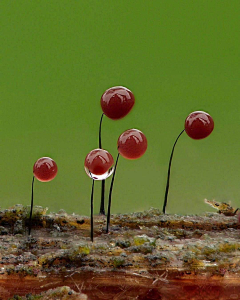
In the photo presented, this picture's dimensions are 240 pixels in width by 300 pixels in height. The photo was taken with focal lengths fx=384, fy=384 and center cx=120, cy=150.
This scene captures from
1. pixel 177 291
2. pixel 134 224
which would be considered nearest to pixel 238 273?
pixel 177 291

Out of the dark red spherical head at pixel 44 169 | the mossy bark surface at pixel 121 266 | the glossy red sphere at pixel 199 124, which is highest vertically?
the glossy red sphere at pixel 199 124

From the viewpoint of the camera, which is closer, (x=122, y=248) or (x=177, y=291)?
(x=177, y=291)

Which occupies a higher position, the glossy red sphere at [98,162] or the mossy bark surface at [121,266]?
the glossy red sphere at [98,162]

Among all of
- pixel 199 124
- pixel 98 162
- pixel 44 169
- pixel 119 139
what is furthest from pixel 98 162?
pixel 199 124

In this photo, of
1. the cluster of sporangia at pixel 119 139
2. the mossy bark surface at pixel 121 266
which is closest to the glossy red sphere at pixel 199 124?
the cluster of sporangia at pixel 119 139

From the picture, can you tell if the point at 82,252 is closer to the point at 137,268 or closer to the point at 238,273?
the point at 137,268

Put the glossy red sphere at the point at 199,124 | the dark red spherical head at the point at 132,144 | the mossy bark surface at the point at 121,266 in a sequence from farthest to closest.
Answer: the glossy red sphere at the point at 199,124 → the dark red spherical head at the point at 132,144 → the mossy bark surface at the point at 121,266

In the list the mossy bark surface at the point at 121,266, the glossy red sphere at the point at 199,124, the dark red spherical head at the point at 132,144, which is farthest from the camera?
the glossy red sphere at the point at 199,124

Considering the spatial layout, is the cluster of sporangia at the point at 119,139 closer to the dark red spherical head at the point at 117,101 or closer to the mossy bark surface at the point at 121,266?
the dark red spherical head at the point at 117,101

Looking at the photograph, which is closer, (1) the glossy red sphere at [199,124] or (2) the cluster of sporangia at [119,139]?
(2) the cluster of sporangia at [119,139]
